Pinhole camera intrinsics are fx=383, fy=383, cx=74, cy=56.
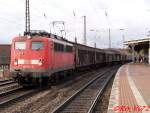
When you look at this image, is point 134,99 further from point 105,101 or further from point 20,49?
point 20,49

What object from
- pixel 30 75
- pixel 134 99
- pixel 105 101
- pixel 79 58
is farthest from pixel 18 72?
pixel 79 58

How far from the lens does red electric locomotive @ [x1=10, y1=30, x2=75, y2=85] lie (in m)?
20.6

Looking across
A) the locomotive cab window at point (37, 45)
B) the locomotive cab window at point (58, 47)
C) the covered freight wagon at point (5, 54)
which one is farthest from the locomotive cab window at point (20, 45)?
the covered freight wagon at point (5, 54)

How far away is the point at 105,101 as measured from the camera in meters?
16.1

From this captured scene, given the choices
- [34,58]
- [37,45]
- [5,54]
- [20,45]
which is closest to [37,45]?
[37,45]

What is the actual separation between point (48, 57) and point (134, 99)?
7.33 m

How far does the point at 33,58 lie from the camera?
20938 mm

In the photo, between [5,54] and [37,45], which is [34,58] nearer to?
[37,45]

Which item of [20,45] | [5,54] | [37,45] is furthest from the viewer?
[5,54]

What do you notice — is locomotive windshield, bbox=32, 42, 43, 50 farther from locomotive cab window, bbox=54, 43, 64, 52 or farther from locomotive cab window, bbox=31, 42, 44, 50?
locomotive cab window, bbox=54, 43, 64, 52

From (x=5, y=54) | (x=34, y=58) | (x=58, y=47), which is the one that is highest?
(x=5, y=54)

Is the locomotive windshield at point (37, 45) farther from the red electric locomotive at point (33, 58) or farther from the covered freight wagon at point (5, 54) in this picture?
the covered freight wagon at point (5, 54)

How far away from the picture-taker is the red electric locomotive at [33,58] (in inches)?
811

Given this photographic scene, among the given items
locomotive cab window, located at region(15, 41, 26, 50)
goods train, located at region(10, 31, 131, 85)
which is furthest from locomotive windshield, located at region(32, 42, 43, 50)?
locomotive cab window, located at region(15, 41, 26, 50)
